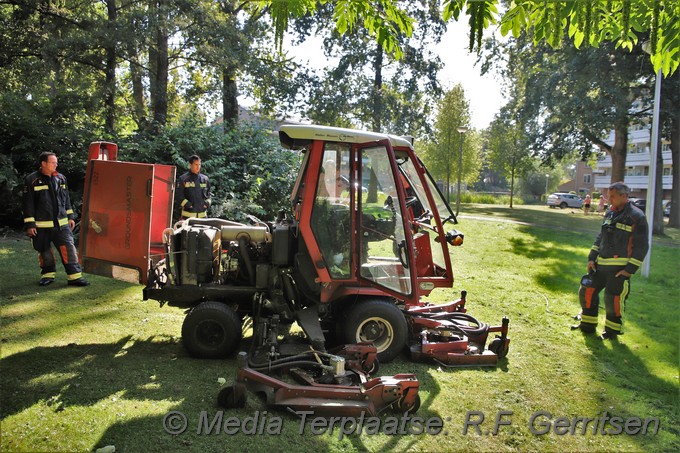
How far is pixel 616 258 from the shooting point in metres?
5.41

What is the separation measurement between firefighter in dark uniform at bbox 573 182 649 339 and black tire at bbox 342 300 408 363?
9.36 ft

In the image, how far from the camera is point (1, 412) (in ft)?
10.3

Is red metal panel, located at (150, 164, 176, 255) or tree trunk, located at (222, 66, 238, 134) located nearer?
red metal panel, located at (150, 164, 176, 255)

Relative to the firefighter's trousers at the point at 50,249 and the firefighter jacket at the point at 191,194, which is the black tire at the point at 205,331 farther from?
the firefighter jacket at the point at 191,194

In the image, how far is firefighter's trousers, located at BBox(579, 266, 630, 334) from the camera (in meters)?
5.40

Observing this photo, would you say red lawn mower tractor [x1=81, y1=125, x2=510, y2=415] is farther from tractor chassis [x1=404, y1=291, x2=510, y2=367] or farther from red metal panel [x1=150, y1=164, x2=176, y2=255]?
red metal panel [x1=150, y1=164, x2=176, y2=255]

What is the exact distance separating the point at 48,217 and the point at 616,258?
7.43 meters

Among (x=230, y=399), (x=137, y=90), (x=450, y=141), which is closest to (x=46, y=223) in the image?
(x=230, y=399)

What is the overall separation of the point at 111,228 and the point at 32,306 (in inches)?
79.2

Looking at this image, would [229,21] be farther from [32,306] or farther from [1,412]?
[1,412]

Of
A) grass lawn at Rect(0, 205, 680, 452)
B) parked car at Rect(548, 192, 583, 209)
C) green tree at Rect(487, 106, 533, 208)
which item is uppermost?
green tree at Rect(487, 106, 533, 208)

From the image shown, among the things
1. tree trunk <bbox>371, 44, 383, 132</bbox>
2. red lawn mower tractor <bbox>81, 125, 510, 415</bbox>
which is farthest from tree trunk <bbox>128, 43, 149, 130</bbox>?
tree trunk <bbox>371, 44, 383, 132</bbox>

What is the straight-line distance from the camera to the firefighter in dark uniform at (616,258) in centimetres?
527

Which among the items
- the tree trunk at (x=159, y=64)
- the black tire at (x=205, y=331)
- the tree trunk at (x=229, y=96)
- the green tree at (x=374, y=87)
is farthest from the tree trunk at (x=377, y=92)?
the black tire at (x=205, y=331)
